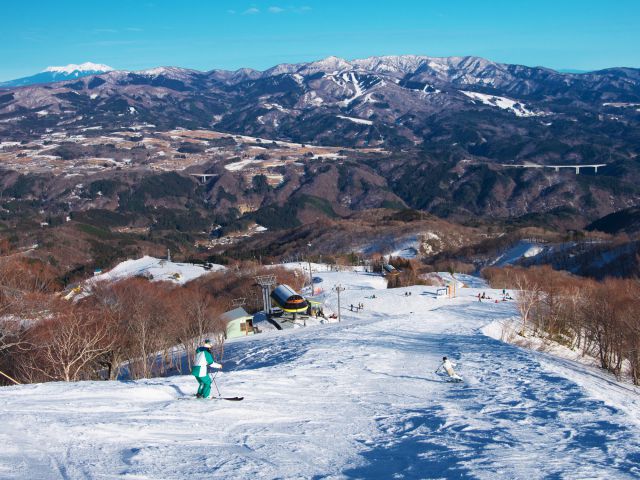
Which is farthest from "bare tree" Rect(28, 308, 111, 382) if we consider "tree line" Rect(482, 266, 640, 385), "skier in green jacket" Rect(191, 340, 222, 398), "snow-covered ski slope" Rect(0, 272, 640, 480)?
"tree line" Rect(482, 266, 640, 385)

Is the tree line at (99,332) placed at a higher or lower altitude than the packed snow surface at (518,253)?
higher

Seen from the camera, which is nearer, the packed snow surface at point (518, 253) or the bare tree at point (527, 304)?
the bare tree at point (527, 304)

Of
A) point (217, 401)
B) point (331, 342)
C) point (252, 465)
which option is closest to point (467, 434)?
point (252, 465)

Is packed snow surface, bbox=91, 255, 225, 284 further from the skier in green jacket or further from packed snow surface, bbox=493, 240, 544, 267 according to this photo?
the skier in green jacket

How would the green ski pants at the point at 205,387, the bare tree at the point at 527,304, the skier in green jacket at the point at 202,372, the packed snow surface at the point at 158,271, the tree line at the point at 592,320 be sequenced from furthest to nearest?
the packed snow surface at the point at 158,271
the bare tree at the point at 527,304
the tree line at the point at 592,320
the green ski pants at the point at 205,387
the skier in green jacket at the point at 202,372

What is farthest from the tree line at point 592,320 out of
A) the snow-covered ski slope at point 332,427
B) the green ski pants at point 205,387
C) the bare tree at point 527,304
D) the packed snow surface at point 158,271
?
the packed snow surface at point 158,271

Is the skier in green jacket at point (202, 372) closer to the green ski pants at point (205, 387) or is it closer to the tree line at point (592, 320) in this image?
the green ski pants at point (205, 387)
